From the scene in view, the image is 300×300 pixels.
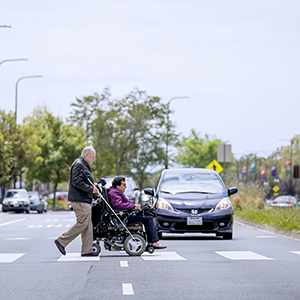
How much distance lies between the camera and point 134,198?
29922mm

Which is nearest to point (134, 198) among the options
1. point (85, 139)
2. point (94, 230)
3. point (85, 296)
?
point (94, 230)

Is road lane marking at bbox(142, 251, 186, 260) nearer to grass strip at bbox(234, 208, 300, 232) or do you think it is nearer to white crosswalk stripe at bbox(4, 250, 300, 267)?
white crosswalk stripe at bbox(4, 250, 300, 267)

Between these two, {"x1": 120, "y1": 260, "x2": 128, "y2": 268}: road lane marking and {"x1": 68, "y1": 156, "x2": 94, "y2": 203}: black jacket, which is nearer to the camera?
{"x1": 120, "y1": 260, "x2": 128, "y2": 268}: road lane marking

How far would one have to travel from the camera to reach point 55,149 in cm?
6375

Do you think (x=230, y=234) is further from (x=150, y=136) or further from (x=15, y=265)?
(x=150, y=136)

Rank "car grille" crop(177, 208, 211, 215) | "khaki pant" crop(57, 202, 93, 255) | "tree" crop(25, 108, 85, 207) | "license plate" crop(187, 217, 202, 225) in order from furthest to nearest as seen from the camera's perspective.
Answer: "tree" crop(25, 108, 85, 207), "car grille" crop(177, 208, 211, 215), "license plate" crop(187, 217, 202, 225), "khaki pant" crop(57, 202, 93, 255)

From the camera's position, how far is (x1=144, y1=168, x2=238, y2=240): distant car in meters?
16.8

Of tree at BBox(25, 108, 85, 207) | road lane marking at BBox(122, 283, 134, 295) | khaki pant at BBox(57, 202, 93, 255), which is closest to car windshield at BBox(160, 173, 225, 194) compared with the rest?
khaki pant at BBox(57, 202, 93, 255)

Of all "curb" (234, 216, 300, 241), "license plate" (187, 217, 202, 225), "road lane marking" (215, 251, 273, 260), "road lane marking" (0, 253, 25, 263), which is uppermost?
"license plate" (187, 217, 202, 225)

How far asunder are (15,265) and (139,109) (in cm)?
5582

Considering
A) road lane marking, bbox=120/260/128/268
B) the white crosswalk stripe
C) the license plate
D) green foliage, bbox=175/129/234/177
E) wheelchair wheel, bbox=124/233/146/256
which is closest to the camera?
road lane marking, bbox=120/260/128/268

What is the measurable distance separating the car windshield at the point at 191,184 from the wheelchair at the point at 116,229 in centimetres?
500

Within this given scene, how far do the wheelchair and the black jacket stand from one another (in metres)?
0.50

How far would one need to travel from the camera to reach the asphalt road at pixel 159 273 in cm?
832
